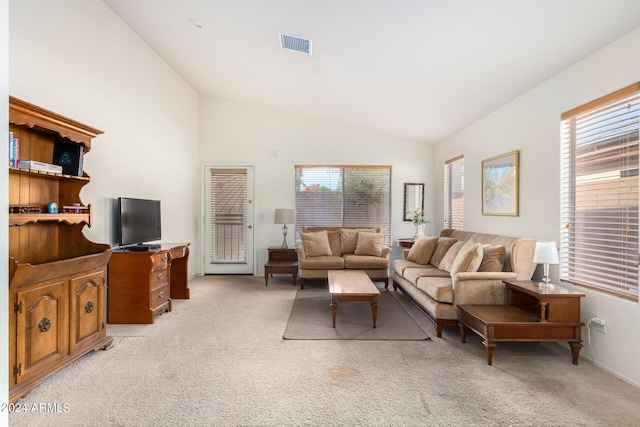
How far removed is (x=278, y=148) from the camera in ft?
21.6

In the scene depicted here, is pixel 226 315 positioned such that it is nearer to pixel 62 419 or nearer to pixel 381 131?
pixel 62 419

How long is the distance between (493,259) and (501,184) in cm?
114

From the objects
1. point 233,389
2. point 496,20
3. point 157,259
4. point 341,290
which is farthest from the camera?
point 157,259

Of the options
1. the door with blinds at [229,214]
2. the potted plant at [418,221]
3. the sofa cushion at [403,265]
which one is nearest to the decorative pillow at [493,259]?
the sofa cushion at [403,265]

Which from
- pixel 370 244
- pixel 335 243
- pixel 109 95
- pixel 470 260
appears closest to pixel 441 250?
pixel 470 260

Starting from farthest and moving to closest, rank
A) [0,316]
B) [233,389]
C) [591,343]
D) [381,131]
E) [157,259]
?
[381,131] < [157,259] < [591,343] < [233,389] < [0,316]

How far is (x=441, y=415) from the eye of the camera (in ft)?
6.75

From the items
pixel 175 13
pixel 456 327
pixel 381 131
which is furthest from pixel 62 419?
pixel 381 131

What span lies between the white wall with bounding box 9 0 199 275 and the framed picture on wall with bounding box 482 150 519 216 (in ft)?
15.0

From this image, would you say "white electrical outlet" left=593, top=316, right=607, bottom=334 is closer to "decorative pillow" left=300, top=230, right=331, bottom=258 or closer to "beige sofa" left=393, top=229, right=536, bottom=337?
"beige sofa" left=393, top=229, right=536, bottom=337

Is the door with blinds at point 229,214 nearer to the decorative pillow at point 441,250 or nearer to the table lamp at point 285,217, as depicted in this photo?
the table lamp at point 285,217

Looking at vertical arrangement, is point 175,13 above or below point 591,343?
above

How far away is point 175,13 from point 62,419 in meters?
3.76

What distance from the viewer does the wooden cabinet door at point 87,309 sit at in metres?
2.71
